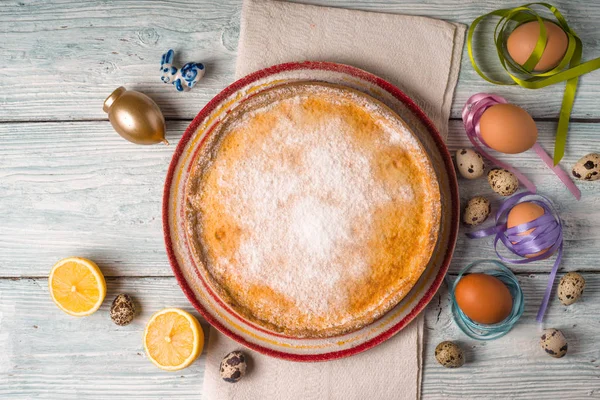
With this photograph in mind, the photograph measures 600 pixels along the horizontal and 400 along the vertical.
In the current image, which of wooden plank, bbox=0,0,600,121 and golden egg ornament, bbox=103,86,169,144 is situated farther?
wooden plank, bbox=0,0,600,121

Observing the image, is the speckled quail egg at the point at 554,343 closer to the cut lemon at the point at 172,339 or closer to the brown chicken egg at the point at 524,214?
the brown chicken egg at the point at 524,214

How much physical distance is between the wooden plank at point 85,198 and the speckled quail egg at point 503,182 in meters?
0.05

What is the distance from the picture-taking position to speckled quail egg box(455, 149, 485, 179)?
1703 mm

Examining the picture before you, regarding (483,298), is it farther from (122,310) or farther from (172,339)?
(122,310)

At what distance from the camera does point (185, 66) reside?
1.72 meters

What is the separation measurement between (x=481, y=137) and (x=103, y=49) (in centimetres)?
132

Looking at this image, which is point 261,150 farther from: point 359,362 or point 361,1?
point 359,362

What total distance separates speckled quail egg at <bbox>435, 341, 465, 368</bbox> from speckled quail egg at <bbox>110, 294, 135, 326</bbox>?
105cm

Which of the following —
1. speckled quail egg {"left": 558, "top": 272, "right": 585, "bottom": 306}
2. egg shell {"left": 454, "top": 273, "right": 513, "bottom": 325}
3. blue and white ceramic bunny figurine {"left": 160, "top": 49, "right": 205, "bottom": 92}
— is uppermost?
blue and white ceramic bunny figurine {"left": 160, "top": 49, "right": 205, "bottom": 92}

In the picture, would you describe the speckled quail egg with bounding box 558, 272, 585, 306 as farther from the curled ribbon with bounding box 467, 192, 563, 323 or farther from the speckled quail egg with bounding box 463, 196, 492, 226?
the speckled quail egg with bounding box 463, 196, 492, 226

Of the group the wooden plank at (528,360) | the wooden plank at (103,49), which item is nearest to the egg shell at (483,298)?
the wooden plank at (528,360)

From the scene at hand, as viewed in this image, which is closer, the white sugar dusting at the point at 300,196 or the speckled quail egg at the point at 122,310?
the white sugar dusting at the point at 300,196

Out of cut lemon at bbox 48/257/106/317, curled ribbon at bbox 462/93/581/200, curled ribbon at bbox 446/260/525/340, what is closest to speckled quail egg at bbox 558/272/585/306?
curled ribbon at bbox 446/260/525/340

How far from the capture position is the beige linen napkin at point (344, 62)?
1.74 meters
